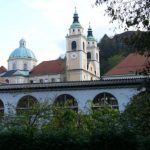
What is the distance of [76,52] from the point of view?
96812 millimetres

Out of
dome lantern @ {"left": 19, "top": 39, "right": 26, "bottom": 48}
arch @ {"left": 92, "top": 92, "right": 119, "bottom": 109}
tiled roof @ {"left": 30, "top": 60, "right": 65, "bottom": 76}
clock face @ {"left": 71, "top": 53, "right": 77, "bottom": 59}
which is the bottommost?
arch @ {"left": 92, "top": 92, "right": 119, "bottom": 109}

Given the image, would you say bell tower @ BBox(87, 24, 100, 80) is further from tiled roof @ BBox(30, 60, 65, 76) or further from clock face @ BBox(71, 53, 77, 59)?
tiled roof @ BBox(30, 60, 65, 76)

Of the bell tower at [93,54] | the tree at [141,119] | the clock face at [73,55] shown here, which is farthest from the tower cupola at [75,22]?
the tree at [141,119]

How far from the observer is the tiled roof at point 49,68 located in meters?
97.0

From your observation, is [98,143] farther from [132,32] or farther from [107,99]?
[107,99]

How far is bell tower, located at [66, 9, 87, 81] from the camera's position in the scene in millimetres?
95125

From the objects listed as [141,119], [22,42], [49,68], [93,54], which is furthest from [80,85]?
[93,54]

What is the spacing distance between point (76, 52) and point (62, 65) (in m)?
4.32

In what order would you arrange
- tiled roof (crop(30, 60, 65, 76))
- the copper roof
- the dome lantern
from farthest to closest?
the dome lantern
tiled roof (crop(30, 60, 65, 76))
the copper roof

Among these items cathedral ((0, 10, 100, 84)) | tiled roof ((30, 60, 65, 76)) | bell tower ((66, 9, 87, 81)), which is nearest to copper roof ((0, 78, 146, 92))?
cathedral ((0, 10, 100, 84))

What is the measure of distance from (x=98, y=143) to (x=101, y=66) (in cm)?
9713

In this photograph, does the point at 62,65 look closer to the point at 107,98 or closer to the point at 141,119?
the point at 107,98

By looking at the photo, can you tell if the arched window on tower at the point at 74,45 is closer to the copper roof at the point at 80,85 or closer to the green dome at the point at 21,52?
the green dome at the point at 21,52

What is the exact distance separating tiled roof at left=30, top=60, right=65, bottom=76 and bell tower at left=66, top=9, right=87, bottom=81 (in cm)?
209
